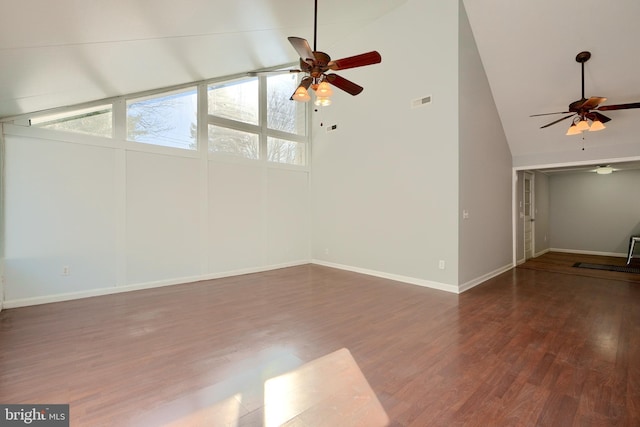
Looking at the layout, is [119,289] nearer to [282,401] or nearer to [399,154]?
[282,401]

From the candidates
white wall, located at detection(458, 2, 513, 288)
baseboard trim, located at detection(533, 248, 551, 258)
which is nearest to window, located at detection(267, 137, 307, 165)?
white wall, located at detection(458, 2, 513, 288)

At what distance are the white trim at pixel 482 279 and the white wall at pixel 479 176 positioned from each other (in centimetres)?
2

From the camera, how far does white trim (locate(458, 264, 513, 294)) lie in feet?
15.0

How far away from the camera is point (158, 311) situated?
12.1ft

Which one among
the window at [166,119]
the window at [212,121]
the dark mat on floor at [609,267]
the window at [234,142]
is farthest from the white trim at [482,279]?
the window at [166,119]

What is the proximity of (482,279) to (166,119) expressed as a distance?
6247 millimetres

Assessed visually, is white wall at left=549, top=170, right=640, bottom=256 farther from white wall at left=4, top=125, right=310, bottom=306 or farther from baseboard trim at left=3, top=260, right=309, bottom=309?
baseboard trim at left=3, top=260, right=309, bottom=309

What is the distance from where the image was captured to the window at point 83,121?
13.3 ft

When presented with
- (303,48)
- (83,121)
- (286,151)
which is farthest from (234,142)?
(303,48)

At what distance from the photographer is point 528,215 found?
283 inches

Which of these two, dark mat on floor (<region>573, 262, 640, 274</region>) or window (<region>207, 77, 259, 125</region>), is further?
dark mat on floor (<region>573, 262, 640, 274</region>)

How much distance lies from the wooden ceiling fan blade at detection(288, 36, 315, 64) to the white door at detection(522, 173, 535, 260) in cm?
638

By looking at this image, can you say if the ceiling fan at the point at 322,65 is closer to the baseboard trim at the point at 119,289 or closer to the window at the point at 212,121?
the window at the point at 212,121

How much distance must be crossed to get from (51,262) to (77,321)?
128 centimetres
